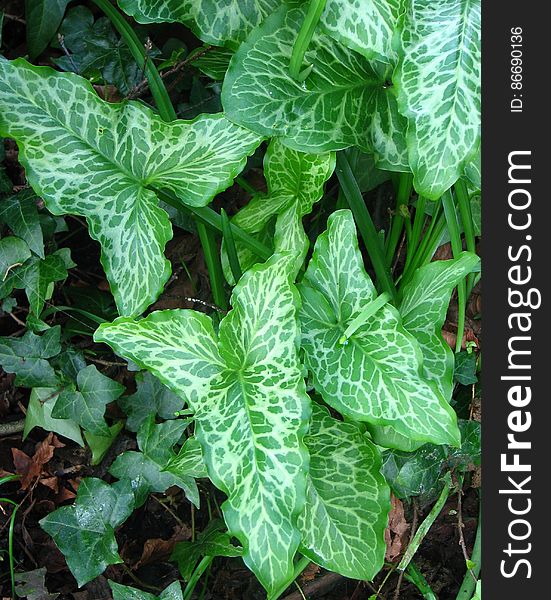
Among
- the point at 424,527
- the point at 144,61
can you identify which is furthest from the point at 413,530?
the point at 144,61

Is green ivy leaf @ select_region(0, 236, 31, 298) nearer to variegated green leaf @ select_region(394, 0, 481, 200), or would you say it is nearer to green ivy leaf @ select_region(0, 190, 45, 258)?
green ivy leaf @ select_region(0, 190, 45, 258)

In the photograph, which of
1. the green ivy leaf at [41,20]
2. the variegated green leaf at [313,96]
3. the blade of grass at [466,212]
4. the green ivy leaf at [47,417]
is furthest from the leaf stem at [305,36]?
the green ivy leaf at [47,417]

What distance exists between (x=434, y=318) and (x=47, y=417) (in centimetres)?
56

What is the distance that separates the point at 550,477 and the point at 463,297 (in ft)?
0.89

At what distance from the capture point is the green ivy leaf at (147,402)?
39.4 inches

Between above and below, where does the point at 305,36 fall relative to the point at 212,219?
above

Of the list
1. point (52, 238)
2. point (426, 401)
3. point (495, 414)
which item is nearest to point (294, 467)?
point (426, 401)

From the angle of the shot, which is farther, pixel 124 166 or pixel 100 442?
pixel 100 442

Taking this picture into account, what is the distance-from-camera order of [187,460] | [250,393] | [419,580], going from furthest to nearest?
[419,580] → [187,460] → [250,393]

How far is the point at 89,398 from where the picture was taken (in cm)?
97

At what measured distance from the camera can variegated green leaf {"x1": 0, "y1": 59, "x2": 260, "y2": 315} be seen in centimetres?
81

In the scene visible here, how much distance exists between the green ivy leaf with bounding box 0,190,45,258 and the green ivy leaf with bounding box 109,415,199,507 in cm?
28

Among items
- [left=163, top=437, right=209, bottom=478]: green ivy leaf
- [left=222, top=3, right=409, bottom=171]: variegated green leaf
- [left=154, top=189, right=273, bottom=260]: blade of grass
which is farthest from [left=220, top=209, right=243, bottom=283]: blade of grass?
[left=163, top=437, right=209, bottom=478]: green ivy leaf

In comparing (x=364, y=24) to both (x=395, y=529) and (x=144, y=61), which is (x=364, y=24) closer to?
(x=144, y=61)
